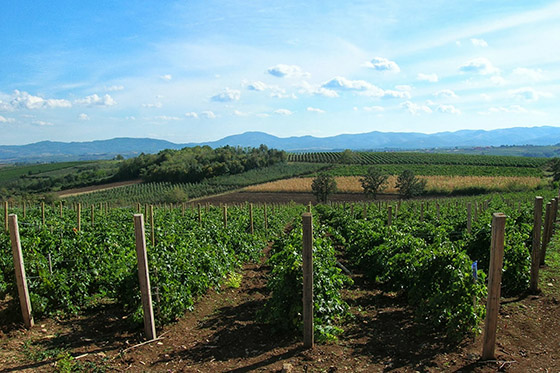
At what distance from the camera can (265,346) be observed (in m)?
5.19

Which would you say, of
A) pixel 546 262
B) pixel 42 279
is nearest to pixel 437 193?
pixel 546 262

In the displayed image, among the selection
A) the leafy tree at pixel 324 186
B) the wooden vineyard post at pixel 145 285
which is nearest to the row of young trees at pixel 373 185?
the leafy tree at pixel 324 186

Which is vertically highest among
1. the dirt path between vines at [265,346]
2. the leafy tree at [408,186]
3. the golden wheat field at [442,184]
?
the dirt path between vines at [265,346]

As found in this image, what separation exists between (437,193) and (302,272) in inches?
2268

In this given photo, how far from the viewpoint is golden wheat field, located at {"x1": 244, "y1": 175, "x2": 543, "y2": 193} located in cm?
5747

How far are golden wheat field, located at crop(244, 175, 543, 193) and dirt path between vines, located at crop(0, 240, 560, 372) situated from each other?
54.9 metres

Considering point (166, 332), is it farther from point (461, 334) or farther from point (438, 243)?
point (438, 243)

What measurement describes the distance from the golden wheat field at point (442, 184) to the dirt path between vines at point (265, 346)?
54.9 metres

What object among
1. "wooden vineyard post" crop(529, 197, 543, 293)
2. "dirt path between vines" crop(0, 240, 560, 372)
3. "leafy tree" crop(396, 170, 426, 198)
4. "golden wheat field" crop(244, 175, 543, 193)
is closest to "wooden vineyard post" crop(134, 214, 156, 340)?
"dirt path between vines" crop(0, 240, 560, 372)

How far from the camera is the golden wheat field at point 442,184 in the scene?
189ft

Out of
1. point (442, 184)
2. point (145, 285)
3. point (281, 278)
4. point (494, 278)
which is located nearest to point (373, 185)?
point (442, 184)

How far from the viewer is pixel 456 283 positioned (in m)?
4.99

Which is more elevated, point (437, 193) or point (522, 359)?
point (522, 359)

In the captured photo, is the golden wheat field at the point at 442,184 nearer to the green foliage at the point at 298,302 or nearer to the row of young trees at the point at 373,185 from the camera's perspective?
the row of young trees at the point at 373,185
